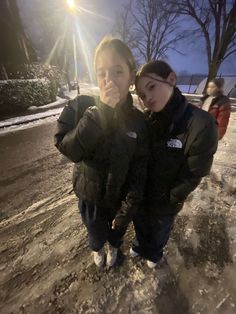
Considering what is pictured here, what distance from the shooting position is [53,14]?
100 ft

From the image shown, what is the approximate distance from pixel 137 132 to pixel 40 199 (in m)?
2.61

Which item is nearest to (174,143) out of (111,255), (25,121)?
(111,255)

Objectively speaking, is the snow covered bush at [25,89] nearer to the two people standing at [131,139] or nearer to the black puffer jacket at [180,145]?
the two people standing at [131,139]

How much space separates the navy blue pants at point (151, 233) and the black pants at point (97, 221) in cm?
23

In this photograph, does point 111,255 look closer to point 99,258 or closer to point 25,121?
point 99,258

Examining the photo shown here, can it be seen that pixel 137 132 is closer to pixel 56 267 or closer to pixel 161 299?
pixel 161 299

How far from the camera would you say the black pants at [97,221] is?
1885 mm

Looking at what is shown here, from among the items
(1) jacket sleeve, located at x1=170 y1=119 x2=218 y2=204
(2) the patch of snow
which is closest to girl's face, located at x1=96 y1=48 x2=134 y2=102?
(1) jacket sleeve, located at x1=170 y1=119 x2=218 y2=204

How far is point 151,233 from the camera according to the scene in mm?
2102

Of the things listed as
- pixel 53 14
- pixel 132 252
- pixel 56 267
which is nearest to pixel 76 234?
pixel 56 267

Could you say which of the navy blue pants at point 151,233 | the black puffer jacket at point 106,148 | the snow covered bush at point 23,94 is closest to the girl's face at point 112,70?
the black puffer jacket at point 106,148

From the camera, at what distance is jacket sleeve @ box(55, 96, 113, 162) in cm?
137

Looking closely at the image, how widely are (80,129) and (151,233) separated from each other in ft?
4.29

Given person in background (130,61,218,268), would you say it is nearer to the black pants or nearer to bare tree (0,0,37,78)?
the black pants
